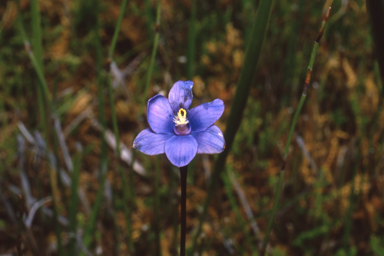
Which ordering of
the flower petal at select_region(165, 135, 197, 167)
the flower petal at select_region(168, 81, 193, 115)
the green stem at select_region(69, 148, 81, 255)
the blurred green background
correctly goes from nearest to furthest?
the flower petal at select_region(165, 135, 197, 167)
the flower petal at select_region(168, 81, 193, 115)
the green stem at select_region(69, 148, 81, 255)
the blurred green background

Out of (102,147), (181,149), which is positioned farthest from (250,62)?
(102,147)

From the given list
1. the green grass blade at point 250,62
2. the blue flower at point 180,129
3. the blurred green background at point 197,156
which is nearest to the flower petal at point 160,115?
the blue flower at point 180,129

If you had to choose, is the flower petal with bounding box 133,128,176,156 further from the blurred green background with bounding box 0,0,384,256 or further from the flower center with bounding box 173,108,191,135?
the blurred green background with bounding box 0,0,384,256

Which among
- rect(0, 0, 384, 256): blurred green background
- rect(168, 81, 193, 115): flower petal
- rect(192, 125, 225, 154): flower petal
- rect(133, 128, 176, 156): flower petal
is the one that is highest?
rect(168, 81, 193, 115): flower petal

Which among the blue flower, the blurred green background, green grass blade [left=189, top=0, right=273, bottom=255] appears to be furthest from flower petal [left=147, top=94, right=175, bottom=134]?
the blurred green background

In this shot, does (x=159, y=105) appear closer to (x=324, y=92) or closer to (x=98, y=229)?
(x=98, y=229)
